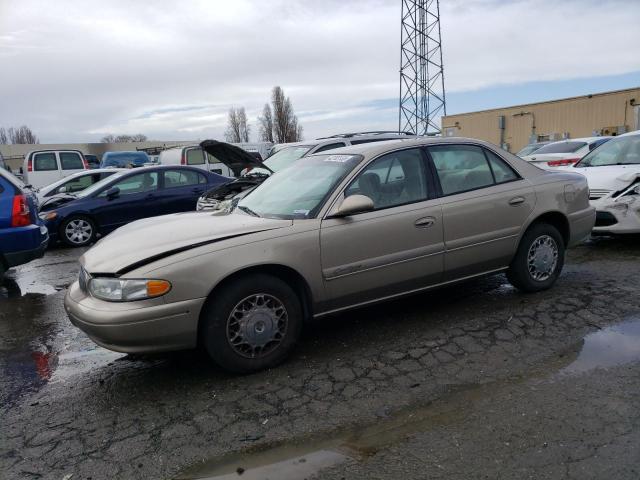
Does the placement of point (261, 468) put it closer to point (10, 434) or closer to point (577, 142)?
point (10, 434)

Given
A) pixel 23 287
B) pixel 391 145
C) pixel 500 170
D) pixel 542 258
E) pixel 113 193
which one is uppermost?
pixel 391 145

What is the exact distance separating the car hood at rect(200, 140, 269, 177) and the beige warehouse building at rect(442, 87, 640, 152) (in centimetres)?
2060

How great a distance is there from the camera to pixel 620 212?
6.53 m

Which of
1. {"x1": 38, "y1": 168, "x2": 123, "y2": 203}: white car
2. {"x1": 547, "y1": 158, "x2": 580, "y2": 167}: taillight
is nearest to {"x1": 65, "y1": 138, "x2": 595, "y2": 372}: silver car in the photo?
{"x1": 547, "y1": 158, "x2": 580, "y2": 167}: taillight

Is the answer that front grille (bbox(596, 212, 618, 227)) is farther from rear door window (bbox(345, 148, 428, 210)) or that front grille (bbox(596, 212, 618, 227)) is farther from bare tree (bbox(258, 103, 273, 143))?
bare tree (bbox(258, 103, 273, 143))

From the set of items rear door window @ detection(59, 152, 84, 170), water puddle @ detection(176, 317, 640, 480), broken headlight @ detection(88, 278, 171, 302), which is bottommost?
water puddle @ detection(176, 317, 640, 480)

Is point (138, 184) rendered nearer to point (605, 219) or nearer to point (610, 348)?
point (605, 219)

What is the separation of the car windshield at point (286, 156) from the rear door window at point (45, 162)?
1091 cm

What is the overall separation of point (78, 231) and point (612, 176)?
8.77m

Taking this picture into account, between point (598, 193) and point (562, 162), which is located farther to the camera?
point (562, 162)

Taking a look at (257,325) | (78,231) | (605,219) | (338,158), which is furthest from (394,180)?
(78,231)

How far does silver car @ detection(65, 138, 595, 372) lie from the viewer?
339 centimetres

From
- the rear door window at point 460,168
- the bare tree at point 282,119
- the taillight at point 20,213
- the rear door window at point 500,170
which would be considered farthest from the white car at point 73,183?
the bare tree at point 282,119

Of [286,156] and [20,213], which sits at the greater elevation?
[286,156]
